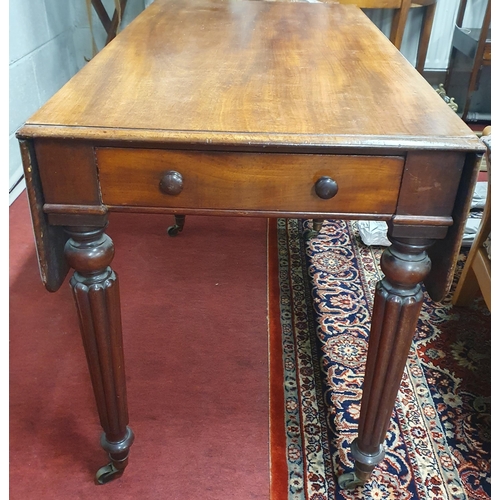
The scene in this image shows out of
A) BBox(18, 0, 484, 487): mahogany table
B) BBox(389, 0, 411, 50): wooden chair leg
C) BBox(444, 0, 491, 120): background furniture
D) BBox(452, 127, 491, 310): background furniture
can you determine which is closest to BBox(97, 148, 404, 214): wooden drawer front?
BBox(18, 0, 484, 487): mahogany table

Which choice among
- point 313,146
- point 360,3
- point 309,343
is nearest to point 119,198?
point 313,146

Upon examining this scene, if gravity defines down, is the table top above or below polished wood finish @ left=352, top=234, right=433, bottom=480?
above

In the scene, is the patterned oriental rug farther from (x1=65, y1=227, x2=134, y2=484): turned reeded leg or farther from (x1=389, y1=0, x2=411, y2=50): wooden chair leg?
(x1=389, y1=0, x2=411, y2=50): wooden chair leg

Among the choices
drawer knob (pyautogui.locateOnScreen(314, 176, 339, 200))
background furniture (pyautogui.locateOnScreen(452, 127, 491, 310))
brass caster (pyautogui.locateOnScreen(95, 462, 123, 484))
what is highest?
drawer knob (pyautogui.locateOnScreen(314, 176, 339, 200))

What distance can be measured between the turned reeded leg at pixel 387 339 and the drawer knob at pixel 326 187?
132 mm

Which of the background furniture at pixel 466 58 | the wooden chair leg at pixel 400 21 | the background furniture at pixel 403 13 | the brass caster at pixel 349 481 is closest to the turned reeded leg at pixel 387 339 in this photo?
the brass caster at pixel 349 481

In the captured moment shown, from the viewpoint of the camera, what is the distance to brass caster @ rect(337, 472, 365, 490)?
107 cm

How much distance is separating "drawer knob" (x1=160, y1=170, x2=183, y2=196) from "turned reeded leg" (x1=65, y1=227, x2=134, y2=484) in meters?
0.14

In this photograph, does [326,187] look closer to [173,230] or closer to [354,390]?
[354,390]

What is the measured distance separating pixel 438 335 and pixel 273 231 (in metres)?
0.71

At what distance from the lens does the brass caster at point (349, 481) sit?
1.07m

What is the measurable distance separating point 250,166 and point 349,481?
694mm

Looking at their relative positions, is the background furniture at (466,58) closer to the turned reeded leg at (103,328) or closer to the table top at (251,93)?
the table top at (251,93)

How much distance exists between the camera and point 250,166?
2.55ft
